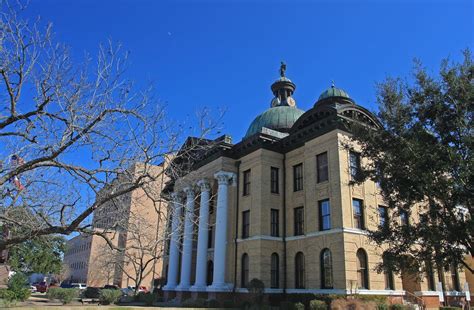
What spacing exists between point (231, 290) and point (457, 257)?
65.6 ft

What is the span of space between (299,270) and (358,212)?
6317 mm

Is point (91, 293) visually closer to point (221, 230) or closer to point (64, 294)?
point (64, 294)

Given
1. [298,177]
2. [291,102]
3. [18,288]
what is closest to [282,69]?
[291,102]

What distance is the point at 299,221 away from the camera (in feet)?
100

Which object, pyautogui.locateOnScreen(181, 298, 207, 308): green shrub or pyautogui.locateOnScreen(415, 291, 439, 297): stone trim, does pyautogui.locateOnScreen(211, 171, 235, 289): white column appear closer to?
pyautogui.locateOnScreen(181, 298, 207, 308): green shrub

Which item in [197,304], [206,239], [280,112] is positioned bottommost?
[197,304]

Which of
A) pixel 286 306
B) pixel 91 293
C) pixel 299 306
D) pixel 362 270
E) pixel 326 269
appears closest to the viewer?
pixel 299 306

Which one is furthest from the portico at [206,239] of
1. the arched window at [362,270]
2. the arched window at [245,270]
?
the arched window at [362,270]

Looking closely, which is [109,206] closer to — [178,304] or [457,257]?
[457,257]

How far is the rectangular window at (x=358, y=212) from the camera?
87.8ft

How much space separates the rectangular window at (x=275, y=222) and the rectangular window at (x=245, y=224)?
229cm

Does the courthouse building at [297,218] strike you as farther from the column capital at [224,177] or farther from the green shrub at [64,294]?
the green shrub at [64,294]

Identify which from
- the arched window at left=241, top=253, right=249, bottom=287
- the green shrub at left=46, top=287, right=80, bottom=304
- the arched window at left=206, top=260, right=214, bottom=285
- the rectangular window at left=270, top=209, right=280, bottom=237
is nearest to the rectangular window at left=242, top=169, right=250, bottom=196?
the rectangular window at left=270, top=209, right=280, bottom=237

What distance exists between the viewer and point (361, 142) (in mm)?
17719
